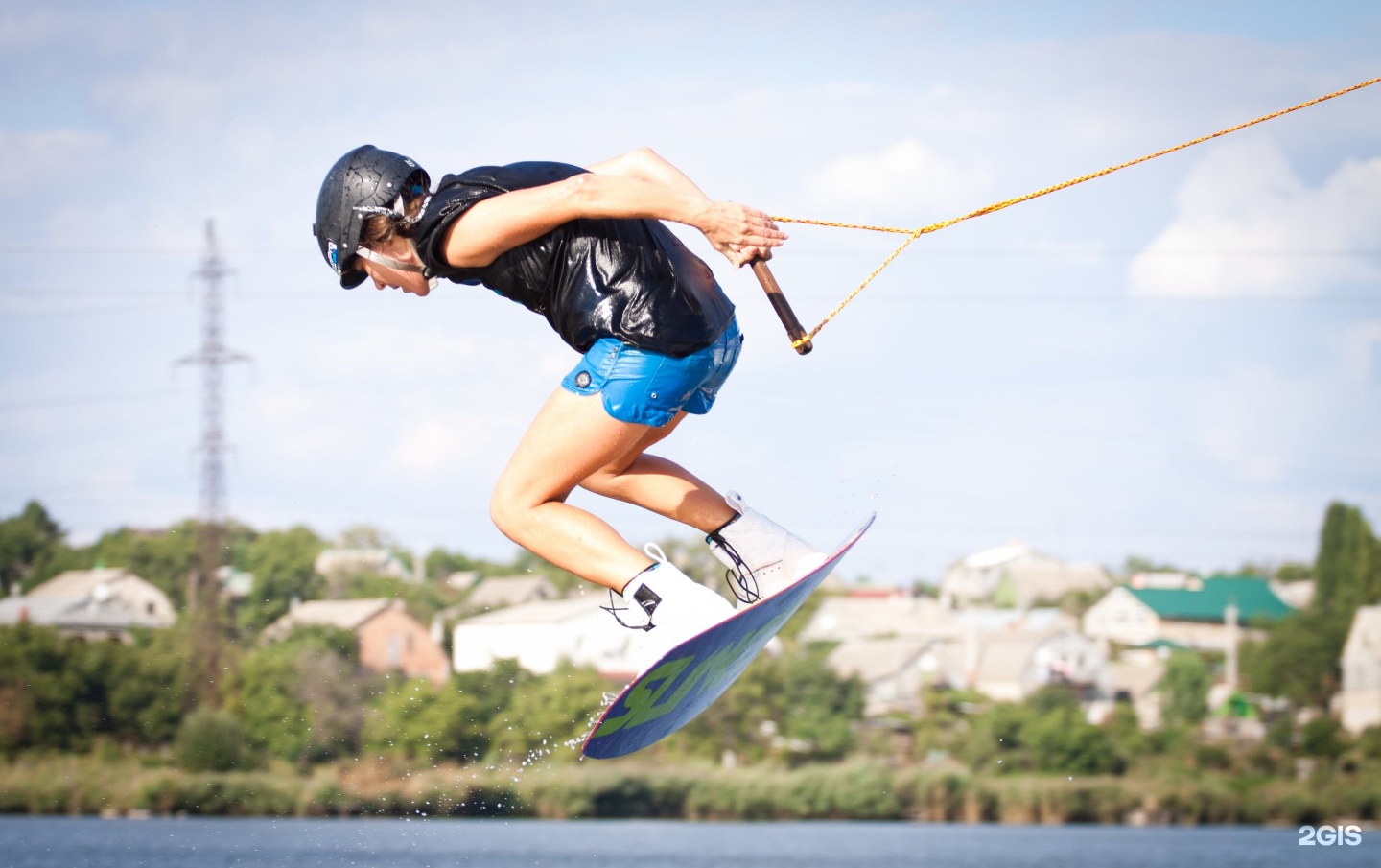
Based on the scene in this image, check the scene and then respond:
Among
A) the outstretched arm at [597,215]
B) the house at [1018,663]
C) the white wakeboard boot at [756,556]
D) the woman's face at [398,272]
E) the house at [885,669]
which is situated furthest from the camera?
the house at [1018,663]

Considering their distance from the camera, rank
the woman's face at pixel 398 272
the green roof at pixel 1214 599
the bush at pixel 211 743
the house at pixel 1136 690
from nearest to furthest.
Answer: the woman's face at pixel 398 272 < the bush at pixel 211 743 < the house at pixel 1136 690 < the green roof at pixel 1214 599

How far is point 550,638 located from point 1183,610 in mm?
38009

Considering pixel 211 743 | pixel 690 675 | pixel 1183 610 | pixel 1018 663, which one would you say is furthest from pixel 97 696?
pixel 1183 610

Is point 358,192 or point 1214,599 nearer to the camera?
point 358,192

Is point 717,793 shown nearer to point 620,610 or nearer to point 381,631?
Result: point 381,631

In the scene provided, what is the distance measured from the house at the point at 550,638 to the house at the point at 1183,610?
27921 mm

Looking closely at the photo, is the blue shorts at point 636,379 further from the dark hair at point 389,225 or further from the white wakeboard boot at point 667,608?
the dark hair at point 389,225

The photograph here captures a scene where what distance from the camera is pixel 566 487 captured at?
5469 mm

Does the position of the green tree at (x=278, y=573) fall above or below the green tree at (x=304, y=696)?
above

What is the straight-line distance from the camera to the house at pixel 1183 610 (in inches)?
2783

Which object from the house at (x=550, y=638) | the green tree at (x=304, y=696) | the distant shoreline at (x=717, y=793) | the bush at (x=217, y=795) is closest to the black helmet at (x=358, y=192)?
the house at (x=550, y=638)

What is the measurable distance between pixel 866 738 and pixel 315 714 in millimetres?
18133

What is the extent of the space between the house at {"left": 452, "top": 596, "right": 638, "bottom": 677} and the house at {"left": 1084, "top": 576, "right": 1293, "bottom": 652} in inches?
1099

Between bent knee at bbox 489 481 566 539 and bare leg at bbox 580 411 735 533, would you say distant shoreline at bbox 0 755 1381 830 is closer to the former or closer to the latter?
bare leg at bbox 580 411 735 533
